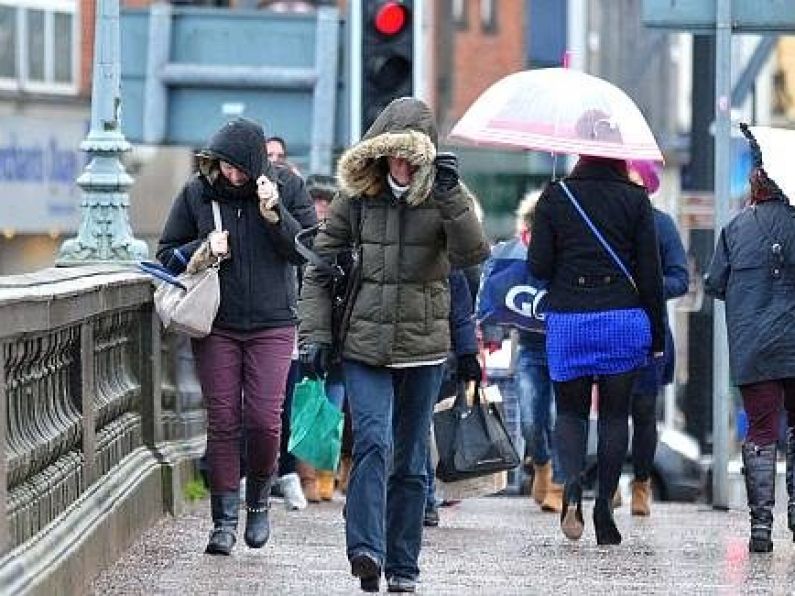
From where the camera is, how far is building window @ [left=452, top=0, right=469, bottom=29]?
164 feet

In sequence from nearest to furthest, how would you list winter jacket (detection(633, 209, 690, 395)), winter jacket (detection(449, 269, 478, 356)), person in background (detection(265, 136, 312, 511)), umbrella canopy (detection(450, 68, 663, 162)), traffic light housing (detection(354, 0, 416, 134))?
winter jacket (detection(449, 269, 478, 356)), umbrella canopy (detection(450, 68, 663, 162)), winter jacket (detection(633, 209, 690, 395)), person in background (detection(265, 136, 312, 511)), traffic light housing (detection(354, 0, 416, 134))

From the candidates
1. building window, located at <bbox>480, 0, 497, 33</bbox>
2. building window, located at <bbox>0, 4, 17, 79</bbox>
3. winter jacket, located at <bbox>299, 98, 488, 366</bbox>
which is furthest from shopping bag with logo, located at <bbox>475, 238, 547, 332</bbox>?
building window, located at <bbox>480, 0, 497, 33</bbox>

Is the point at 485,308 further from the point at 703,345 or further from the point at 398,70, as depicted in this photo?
the point at 703,345

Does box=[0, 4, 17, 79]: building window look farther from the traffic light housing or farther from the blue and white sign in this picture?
the traffic light housing

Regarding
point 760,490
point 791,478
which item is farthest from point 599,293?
point 791,478

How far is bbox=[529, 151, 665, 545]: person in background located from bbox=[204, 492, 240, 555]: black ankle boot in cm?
160

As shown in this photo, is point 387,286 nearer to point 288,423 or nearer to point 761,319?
point 761,319

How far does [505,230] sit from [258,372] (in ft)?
96.0

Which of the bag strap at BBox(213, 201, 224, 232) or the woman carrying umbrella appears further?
the woman carrying umbrella

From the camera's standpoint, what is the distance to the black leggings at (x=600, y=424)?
11.9 metres

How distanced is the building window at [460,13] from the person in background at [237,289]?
3887 centimetres

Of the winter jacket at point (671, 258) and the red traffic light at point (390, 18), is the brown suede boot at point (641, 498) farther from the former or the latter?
the red traffic light at point (390, 18)

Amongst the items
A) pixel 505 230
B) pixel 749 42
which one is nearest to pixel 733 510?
pixel 749 42

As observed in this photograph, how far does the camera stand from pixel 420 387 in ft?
32.6
